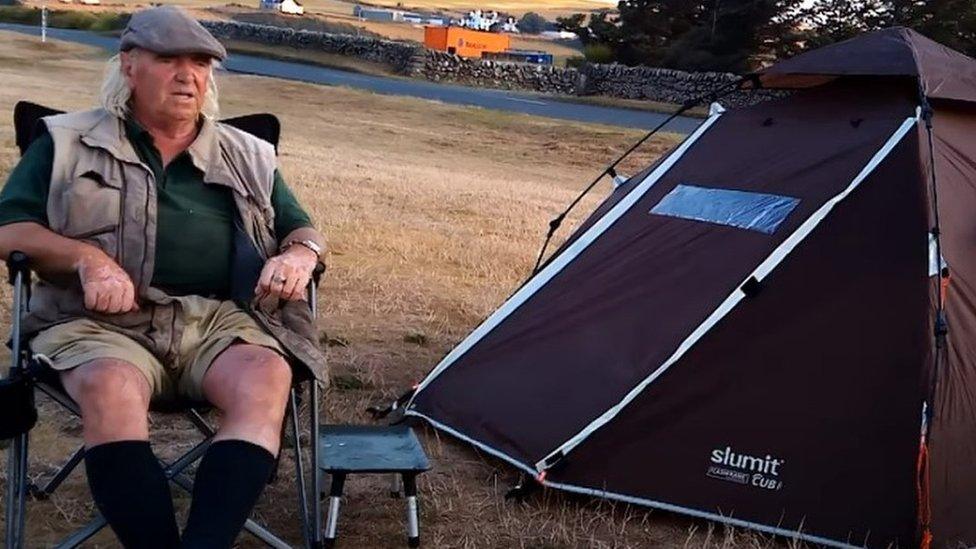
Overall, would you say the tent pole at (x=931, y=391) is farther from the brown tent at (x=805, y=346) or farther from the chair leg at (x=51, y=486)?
the chair leg at (x=51, y=486)

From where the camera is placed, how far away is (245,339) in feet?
10.6

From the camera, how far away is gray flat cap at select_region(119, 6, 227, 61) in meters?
3.26

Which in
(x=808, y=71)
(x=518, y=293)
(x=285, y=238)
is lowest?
(x=518, y=293)

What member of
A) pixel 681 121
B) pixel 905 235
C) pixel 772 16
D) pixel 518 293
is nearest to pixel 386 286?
pixel 518 293

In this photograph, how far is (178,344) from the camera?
3.24 metres

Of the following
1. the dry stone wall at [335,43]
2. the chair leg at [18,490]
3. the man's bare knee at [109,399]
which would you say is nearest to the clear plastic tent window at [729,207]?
the man's bare knee at [109,399]

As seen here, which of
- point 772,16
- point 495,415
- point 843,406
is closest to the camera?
point 843,406

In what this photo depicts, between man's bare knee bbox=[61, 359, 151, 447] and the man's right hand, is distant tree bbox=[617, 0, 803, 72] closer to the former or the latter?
the man's right hand

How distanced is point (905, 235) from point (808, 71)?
0.80m

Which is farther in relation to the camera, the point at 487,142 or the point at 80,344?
the point at 487,142

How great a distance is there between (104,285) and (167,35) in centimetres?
70

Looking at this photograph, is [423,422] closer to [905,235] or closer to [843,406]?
[843,406]

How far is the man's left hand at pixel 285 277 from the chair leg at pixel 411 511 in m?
0.59

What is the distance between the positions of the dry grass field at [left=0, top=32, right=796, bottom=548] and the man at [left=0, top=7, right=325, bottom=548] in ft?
2.17
